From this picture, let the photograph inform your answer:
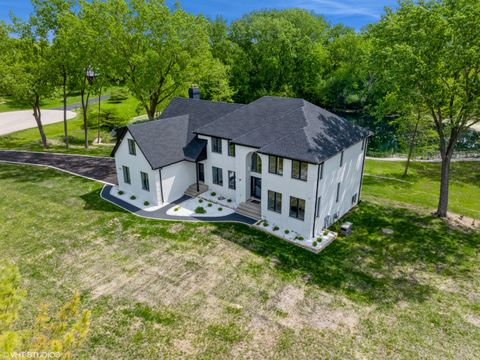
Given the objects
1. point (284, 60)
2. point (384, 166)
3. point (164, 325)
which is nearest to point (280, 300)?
point (164, 325)

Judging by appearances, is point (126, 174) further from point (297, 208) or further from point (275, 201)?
point (297, 208)

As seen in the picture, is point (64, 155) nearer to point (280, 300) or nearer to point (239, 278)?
point (239, 278)

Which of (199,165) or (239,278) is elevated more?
(199,165)

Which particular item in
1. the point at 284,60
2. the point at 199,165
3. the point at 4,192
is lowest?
the point at 4,192

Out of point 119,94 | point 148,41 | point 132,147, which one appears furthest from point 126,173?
point 119,94

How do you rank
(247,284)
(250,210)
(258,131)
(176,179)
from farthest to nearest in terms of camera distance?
(176,179) → (250,210) → (258,131) → (247,284)

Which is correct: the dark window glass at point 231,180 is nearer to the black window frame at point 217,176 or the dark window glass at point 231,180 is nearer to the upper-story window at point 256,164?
the black window frame at point 217,176

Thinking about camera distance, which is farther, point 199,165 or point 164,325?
point 199,165

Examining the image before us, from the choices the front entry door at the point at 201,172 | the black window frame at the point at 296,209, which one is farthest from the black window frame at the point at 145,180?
the black window frame at the point at 296,209
